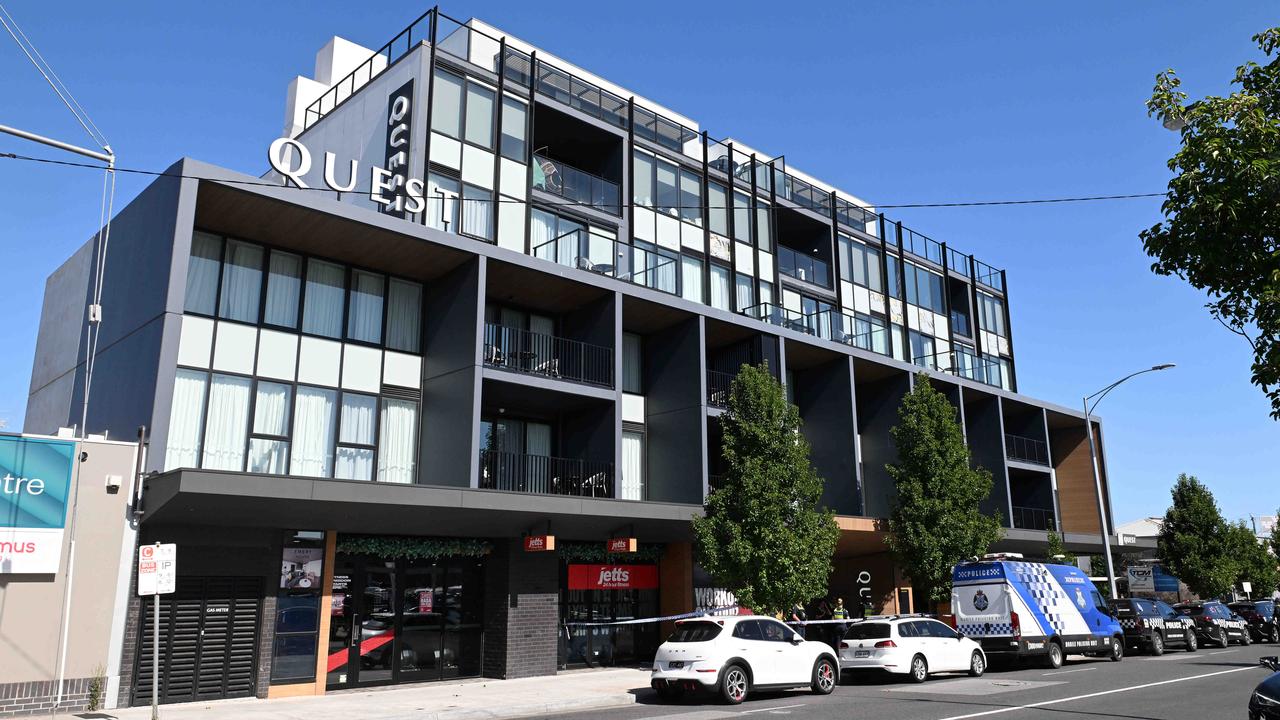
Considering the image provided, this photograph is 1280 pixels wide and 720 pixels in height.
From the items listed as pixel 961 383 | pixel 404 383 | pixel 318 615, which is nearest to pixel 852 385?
pixel 961 383

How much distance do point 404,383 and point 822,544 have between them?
10694 millimetres

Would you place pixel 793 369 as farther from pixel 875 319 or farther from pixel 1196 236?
pixel 1196 236

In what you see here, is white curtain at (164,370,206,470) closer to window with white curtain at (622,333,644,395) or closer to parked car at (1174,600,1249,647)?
window with white curtain at (622,333,644,395)

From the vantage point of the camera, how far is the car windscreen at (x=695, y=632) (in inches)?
641

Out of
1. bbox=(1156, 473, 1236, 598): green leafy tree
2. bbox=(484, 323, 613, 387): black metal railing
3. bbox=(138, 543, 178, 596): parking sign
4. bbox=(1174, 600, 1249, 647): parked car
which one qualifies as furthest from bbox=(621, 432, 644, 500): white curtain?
bbox=(1156, 473, 1236, 598): green leafy tree

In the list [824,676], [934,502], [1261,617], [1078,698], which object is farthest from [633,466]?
[1261,617]

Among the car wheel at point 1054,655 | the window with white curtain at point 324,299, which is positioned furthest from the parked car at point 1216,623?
the window with white curtain at point 324,299

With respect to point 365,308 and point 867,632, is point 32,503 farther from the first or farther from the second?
point 867,632

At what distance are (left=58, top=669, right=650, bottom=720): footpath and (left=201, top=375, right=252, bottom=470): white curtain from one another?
4584 mm

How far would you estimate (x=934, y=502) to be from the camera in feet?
85.8

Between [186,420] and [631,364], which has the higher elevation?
[631,364]

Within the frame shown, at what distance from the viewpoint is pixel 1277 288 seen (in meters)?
9.09

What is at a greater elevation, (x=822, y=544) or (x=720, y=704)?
(x=822, y=544)

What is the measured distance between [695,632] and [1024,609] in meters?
10.2
